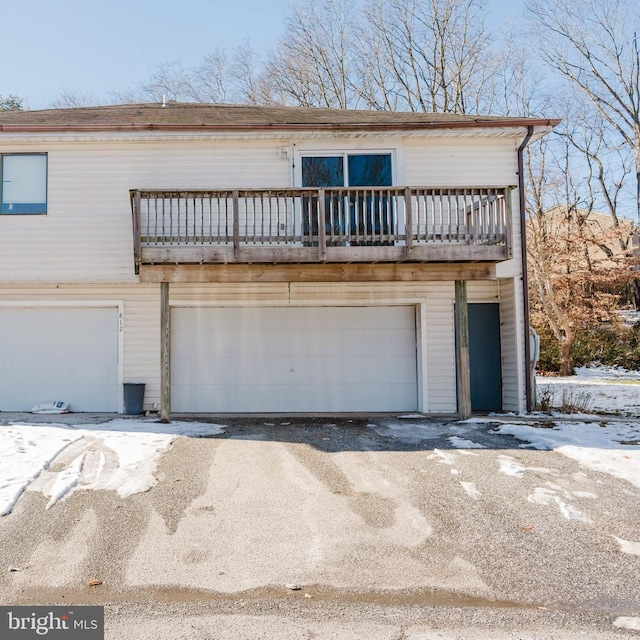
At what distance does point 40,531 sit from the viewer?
466cm

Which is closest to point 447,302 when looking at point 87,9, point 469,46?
point 87,9

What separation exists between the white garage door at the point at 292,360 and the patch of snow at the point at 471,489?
4.57 meters

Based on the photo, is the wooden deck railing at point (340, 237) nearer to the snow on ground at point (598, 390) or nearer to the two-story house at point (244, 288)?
the two-story house at point (244, 288)

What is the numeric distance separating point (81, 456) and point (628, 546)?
5.59 meters

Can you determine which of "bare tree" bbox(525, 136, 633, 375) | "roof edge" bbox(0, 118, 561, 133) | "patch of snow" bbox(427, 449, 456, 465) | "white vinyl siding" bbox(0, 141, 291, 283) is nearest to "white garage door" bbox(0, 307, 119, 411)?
"white vinyl siding" bbox(0, 141, 291, 283)

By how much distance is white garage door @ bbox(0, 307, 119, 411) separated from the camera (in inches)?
396

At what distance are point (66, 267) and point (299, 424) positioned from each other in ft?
16.0

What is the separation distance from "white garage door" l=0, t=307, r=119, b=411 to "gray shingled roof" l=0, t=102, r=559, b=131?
326cm

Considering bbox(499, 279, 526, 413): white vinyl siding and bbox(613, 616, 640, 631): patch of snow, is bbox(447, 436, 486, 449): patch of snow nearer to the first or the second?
bbox(499, 279, 526, 413): white vinyl siding

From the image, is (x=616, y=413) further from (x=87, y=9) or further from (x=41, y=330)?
(x=87, y=9)

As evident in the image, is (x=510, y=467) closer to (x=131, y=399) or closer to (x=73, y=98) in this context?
(x=131, y=399)

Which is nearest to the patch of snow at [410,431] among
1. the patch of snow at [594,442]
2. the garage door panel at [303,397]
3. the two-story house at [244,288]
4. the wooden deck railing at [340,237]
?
the patch of snow at [594,442]

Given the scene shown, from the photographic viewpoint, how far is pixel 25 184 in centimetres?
1003

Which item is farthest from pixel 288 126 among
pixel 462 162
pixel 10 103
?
pixel 10 103
